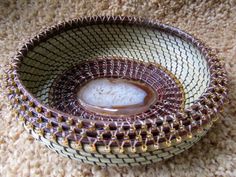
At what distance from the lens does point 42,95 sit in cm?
74

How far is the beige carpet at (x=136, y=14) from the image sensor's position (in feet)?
1.99

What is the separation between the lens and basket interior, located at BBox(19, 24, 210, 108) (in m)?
0.73

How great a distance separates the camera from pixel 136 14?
1.04 m

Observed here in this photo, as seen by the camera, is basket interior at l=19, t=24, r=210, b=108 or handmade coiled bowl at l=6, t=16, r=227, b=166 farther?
basket interior at l=19, t=24, r=210, b=108

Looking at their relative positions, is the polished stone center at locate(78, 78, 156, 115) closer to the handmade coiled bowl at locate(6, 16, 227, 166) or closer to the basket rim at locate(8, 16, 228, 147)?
the handmade coiled bowl at locate(6, 16, 227, 166)

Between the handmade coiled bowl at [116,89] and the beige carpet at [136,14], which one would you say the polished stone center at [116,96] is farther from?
the beige carpet at [136,14]

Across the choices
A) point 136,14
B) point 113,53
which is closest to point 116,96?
point 113,53

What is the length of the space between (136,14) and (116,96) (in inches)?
14.7

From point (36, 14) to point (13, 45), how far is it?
0.47 ft

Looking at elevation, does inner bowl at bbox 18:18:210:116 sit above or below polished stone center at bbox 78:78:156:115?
above

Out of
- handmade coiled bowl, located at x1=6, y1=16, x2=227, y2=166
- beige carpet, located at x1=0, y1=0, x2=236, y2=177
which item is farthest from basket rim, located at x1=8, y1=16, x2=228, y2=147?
beige carpet, located at x1=0, y1=0, x2=236, y2=177

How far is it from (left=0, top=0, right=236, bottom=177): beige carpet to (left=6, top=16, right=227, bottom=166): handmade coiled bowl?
0.07 metres

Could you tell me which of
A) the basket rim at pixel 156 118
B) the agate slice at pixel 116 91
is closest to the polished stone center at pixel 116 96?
the agate slice at pixel 116 91

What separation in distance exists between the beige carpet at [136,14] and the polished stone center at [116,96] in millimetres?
137
